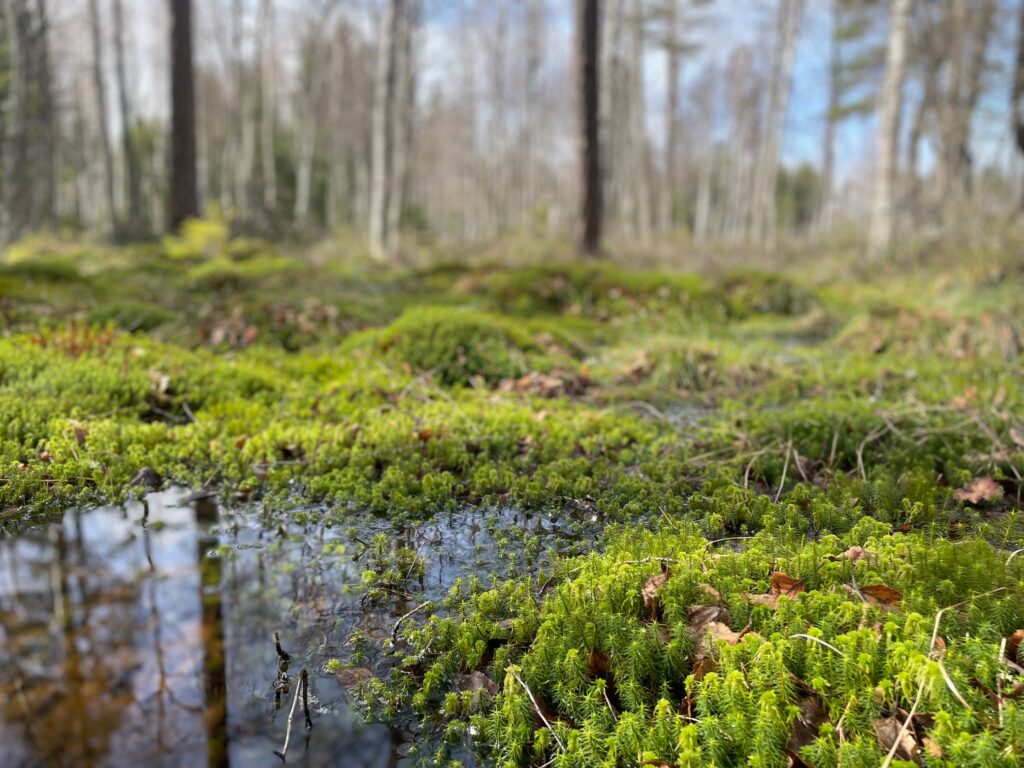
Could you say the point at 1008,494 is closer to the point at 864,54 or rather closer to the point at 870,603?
the point at 870,603

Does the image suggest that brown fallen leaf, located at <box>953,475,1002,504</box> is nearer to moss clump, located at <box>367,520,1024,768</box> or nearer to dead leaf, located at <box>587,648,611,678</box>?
moss clump, located at <box>367,520,1024,768</box>

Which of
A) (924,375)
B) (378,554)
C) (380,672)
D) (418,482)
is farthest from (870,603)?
(924,375)

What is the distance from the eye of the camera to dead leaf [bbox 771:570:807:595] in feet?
6.33

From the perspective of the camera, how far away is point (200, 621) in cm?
221

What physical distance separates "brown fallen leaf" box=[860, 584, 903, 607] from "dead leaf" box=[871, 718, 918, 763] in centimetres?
42

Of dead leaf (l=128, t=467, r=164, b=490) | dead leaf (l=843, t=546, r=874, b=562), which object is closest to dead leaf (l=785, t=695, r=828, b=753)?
dead leaf (l=843, t=546, r=874, b=562)

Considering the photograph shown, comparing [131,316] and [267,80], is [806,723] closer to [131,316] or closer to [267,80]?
[131,316]

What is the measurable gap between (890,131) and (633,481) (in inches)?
470

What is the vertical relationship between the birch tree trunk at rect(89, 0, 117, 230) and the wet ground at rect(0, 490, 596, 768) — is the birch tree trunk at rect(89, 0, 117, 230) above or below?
above

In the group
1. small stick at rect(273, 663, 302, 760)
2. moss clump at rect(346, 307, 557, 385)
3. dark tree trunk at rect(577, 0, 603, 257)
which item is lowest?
small stick at rect(273, 663, 302, 760)

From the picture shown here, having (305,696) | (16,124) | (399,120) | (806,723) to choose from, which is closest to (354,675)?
(305,696)

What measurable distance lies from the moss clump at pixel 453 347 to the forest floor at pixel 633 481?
2cm

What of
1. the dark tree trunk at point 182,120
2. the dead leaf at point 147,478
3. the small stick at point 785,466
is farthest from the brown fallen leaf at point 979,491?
the dark tree trunk at point 182,120

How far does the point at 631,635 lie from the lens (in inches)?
71.6
